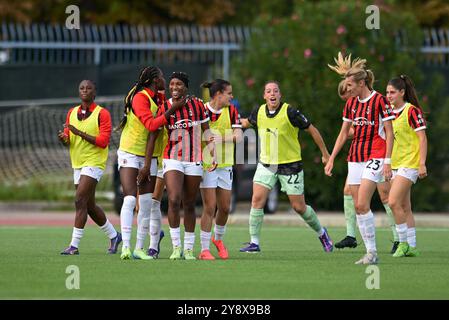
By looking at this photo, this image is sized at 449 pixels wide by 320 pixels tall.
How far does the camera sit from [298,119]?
1533 cm

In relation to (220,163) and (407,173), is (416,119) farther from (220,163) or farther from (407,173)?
(220,163)

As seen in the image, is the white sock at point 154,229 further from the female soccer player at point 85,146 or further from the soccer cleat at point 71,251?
the soccer cleat at point 71,251

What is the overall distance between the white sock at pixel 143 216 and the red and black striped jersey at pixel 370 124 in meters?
2.43

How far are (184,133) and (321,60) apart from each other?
11840mm

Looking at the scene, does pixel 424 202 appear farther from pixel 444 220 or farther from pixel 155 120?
pixel 155 120

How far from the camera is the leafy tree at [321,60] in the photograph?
25.0m

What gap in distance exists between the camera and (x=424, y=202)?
84.8ft

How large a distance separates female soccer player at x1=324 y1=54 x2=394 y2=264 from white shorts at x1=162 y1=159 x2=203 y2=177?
1.56 m

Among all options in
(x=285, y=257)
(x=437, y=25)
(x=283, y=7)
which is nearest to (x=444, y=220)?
(x=285, y=257)

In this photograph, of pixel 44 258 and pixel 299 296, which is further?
pixel 44 258

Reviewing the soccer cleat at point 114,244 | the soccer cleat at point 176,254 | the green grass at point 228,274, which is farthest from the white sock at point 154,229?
the soccer cleat at point 114,244

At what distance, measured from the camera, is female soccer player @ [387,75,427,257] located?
47.7ft

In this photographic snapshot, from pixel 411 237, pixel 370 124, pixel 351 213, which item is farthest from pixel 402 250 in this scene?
pixel 370 124
